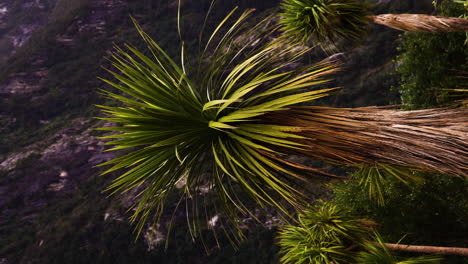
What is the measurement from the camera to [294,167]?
0.97m

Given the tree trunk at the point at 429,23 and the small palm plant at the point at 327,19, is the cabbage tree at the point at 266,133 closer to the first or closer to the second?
the tree trunk at the point at 429,23

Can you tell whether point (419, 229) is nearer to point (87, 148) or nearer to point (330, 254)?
point (330, 254)

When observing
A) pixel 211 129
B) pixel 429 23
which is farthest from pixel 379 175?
pixel 211 129

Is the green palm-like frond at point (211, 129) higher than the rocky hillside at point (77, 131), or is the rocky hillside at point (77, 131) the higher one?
the green palm-like frond at point (211, 129)

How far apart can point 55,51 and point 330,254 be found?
99.3 ft

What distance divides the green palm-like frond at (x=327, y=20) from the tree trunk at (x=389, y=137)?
4.46 feet

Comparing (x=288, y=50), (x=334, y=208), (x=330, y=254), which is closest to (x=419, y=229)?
(x=334, y=208)

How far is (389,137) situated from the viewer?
0.75 meters

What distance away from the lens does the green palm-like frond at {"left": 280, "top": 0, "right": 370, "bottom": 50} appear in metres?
2.09

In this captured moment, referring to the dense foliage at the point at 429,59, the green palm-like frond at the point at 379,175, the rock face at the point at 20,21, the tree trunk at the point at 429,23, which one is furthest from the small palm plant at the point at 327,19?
the rock face at the point at 20,21

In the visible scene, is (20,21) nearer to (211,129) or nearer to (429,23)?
(211,129)

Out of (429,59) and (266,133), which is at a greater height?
(266,133)

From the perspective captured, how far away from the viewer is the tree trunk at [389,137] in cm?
70

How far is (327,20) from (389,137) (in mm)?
1486
